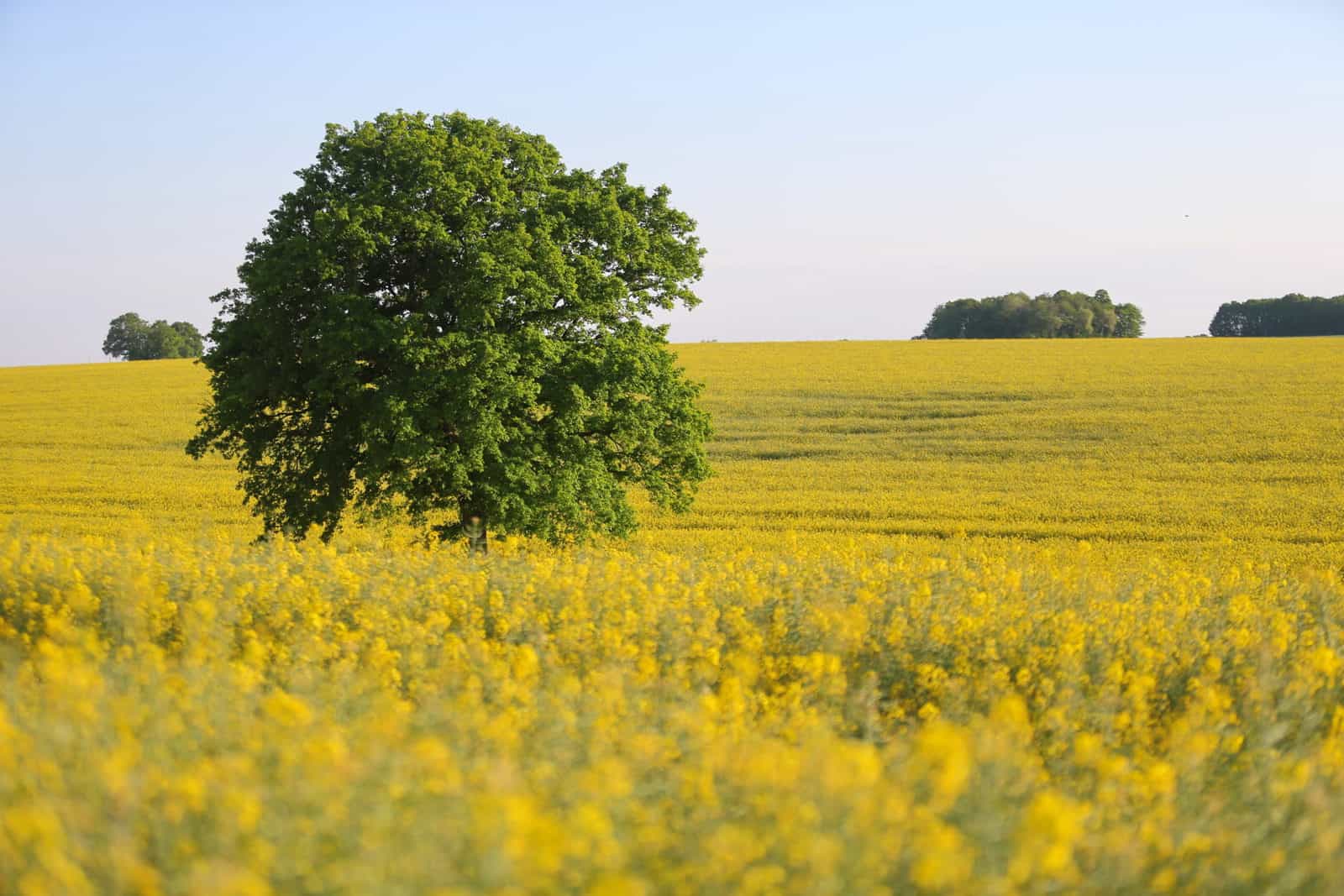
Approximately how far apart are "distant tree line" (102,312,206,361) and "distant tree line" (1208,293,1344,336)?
288 ft

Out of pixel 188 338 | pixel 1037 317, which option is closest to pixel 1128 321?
pixel 1037 317

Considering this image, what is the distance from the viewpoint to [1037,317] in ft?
273

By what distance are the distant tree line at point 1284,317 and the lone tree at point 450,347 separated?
7905cm

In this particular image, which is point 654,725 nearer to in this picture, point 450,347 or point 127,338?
point 450,347

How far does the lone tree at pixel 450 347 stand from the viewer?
15.8 meters

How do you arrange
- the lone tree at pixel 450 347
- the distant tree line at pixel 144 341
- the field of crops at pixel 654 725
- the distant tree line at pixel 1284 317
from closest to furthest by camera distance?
the field of crops at pixel 654 725
the lone tree at pixel 450 347
the distant tree line at pixel 1284 317
the distant tree line at pixel 144 341

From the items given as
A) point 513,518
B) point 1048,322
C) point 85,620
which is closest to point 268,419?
point 513,518

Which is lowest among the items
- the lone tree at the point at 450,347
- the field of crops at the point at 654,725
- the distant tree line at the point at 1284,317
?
the field of crops at the point at 654,725

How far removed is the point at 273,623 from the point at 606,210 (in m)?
10.9

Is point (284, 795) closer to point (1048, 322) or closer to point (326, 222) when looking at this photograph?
point (326, 222)

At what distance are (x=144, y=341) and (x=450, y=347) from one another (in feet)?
289

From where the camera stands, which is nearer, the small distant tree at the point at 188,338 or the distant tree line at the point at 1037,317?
the distant tree line at the point at 1037,317

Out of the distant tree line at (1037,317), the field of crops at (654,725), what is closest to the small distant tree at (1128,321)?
the distant tree line at (1037,317)

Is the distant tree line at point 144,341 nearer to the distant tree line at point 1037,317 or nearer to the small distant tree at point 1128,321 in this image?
the distant tree line at point 1037,317
